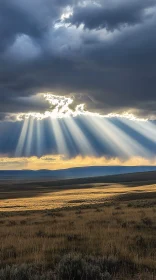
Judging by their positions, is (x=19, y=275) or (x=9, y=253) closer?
(x=19, y=275)

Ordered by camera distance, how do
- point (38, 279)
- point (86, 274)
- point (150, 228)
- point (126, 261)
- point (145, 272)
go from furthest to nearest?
point (150, 228) < point (126, 261) < point (145, 272) < point (86, 274) < point (38, 279)

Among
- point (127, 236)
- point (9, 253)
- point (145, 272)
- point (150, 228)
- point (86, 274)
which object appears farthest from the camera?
point (150, 228)

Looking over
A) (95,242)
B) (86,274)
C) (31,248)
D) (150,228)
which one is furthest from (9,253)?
(150,228)

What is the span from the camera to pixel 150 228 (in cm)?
1571

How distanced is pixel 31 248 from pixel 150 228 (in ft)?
21.0

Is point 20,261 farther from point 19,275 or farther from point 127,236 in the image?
point 127,236

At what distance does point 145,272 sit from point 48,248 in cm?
372

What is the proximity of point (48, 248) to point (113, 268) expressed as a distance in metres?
3.23

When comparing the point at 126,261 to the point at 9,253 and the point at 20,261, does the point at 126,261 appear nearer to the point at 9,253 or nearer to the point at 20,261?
the point at 20,261

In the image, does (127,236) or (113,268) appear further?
(127,236)

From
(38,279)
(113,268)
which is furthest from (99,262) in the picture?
(38,279)

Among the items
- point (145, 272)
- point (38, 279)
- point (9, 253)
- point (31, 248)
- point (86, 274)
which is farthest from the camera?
point (31, 248)

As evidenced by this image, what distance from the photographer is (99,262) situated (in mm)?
8320

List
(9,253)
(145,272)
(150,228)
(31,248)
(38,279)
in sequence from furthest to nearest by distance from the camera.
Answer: (150,228)
(31,248)
(9,253)
(145,272)
(38,279)
